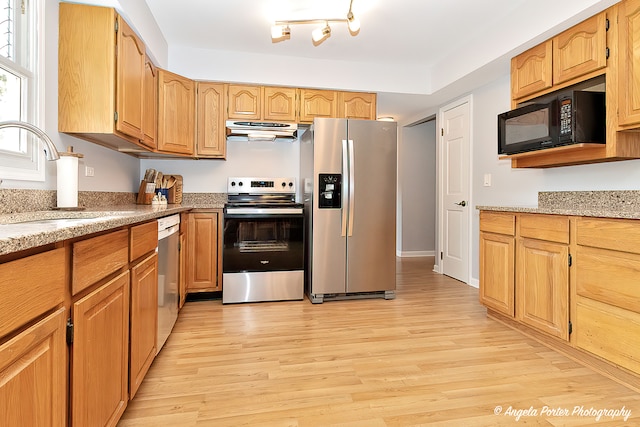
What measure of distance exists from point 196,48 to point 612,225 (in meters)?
3.72

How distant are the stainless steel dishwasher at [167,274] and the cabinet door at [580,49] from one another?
2886 mm

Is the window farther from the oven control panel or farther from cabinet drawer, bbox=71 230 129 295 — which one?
the oven control panel

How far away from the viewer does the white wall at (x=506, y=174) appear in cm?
243

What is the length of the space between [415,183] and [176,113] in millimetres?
3930

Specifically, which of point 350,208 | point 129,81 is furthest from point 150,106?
point 350,208

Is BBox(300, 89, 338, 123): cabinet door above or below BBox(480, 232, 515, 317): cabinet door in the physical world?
above

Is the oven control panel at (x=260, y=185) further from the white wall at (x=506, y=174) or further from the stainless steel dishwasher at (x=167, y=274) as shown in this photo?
the white wall at (x=506, y=174)

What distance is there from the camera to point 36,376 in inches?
33.2

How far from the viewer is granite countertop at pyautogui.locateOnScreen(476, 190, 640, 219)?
6.45 feet

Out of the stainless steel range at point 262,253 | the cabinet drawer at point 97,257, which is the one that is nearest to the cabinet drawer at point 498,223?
the stainless steel range at point 262,253

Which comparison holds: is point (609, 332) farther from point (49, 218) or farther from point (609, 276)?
point (49, 218)

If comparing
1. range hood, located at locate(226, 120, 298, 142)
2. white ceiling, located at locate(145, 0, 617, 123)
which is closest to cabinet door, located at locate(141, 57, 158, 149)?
white ceiling, located at locate(145, 0, 617, 123)

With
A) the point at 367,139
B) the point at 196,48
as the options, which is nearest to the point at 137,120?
the point at 196,48

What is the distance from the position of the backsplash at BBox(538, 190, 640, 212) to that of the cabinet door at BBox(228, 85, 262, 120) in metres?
2.74
